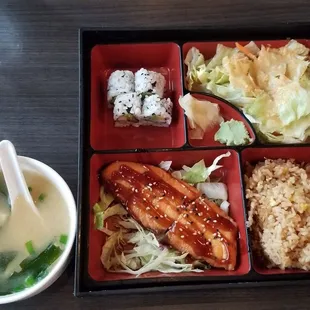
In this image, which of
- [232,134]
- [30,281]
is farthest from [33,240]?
[232,134]

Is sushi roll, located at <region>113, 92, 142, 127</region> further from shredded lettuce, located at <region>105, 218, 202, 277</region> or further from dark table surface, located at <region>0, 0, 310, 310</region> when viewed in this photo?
shredded lettuce, located at <region>105, 218, 202, 277</region>

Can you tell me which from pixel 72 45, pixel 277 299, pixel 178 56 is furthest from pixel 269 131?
pixel 72 45

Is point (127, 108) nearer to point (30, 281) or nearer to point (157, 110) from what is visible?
point (157, 110)

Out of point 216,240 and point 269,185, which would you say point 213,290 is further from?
point 269,185

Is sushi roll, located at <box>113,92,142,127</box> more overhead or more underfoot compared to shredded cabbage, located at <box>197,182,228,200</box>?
more overhead

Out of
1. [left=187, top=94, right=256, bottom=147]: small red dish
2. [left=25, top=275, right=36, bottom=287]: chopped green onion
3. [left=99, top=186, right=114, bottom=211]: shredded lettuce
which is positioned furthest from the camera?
[left=187, top=94, right=256, bottom=147]: small red dish

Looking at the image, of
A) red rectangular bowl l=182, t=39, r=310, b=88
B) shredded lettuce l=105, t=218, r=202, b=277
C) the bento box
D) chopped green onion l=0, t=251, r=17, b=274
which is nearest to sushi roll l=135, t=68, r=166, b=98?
the bento box

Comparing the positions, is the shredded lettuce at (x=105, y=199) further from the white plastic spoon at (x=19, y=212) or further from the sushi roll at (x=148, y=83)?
the sushi roll at (x=148, y=83)

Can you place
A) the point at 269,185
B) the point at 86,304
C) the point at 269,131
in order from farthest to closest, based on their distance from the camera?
1. the point at 269,131
2. the point at 269,185
3. the point at 86,304
